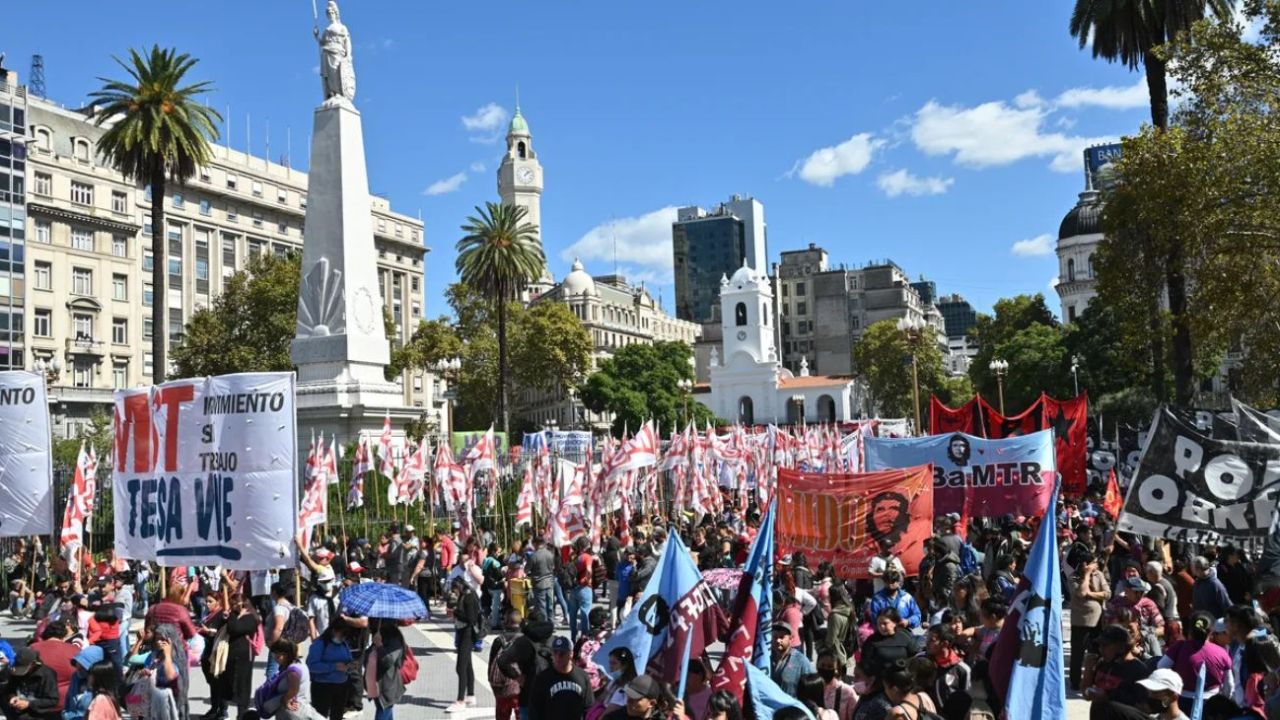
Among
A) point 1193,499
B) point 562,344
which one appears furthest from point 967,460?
point 562,344

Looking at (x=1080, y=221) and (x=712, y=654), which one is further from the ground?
(x=1080, y=221)

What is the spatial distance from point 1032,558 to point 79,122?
2828 inches

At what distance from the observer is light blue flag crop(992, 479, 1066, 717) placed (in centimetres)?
707

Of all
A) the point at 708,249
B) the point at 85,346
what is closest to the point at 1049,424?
the point at 85,346

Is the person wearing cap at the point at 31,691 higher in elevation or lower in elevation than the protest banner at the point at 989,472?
lower

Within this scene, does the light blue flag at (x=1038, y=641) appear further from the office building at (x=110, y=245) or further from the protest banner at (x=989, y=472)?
the office building at (x=110, y=245)

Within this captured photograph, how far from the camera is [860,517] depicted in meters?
14.5

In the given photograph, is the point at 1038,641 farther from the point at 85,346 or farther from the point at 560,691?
the point at 85,346

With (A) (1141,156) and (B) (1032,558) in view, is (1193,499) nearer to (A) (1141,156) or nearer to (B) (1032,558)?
(B) (1032,558)

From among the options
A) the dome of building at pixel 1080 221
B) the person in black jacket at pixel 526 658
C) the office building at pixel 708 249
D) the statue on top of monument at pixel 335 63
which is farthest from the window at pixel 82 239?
the office building at pixel 708 249

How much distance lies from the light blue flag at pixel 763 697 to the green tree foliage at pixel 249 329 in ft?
158

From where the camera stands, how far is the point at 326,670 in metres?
9.55

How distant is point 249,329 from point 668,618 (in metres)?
48.9

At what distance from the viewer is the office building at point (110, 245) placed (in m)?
61.3
